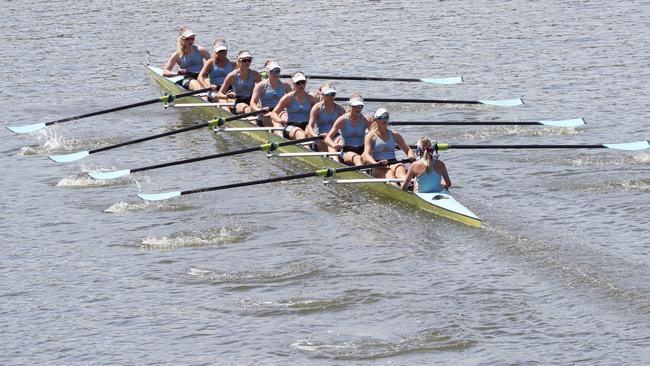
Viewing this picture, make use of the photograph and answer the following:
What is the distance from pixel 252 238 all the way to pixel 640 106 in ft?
42.6

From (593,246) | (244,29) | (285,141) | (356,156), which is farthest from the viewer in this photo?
(244,29)

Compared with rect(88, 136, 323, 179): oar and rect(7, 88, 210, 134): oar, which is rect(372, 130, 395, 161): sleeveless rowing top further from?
rect(7, 88, 210, 134): oar

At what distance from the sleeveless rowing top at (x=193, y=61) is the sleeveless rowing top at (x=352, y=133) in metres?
9.59

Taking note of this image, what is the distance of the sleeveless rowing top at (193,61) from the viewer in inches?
1377


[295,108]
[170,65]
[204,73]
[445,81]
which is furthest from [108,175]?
[445,81]

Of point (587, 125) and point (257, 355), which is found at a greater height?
point (587, 125)

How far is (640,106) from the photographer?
32656 millimetres

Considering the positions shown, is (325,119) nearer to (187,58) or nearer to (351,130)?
(351,130)

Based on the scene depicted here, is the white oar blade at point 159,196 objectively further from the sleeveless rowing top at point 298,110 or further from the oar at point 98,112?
the oar at point 98,112

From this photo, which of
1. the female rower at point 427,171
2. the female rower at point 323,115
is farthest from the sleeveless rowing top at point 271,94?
the female rower at point 427,171

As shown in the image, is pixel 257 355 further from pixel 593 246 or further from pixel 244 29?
pixel 244 29

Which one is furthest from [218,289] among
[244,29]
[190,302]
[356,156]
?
[244,29]

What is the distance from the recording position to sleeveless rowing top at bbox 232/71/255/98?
31672 millimetres

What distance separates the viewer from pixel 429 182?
78.6 ft
